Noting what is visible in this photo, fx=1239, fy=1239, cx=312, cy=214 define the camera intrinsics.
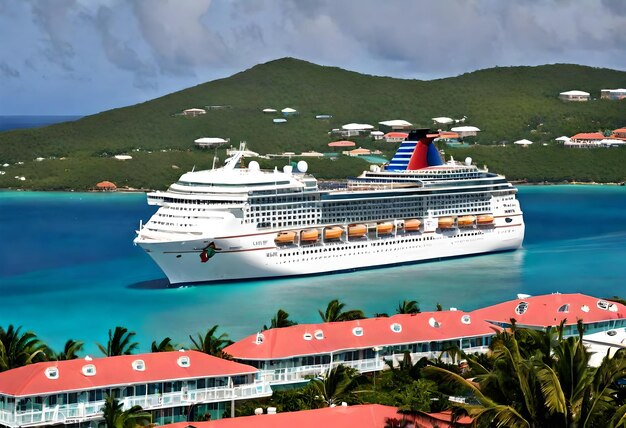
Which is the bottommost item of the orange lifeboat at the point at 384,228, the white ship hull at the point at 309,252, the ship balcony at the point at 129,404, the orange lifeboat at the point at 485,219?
the ship balcony at the point at 129,404

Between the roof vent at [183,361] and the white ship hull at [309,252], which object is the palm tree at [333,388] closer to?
the roof vent at [183,361]

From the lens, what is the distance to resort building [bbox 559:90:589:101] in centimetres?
15662

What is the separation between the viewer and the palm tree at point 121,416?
834 inches

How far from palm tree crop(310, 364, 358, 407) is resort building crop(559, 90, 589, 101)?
13571 cm

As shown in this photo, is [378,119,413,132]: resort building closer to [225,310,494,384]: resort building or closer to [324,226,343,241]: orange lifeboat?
[324,226,343,241]: orange lifeboat

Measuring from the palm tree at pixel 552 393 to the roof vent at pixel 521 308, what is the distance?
1425 cm

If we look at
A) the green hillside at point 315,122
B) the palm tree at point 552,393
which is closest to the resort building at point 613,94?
the green hillside at point 315,122

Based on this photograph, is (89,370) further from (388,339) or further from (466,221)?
(466,221)

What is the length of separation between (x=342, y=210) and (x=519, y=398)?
38145 mm

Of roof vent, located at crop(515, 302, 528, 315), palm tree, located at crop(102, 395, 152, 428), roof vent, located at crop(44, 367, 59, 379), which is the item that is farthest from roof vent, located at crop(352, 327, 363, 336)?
roof vent, located at crop(44, 367, 59, 379)

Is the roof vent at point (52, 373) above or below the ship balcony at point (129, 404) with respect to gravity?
above

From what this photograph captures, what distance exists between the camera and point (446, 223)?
199 feet

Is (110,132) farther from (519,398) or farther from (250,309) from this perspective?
(519,398)

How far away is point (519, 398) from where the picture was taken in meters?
18.1
